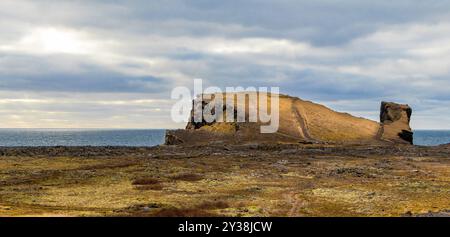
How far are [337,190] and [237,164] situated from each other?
810 inches

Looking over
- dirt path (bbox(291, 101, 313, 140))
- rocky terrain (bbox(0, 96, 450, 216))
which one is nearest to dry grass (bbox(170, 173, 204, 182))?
rocky terrain (bbox(0, 96, 450, 216))

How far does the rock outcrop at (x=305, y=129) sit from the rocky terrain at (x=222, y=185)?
19349 mm

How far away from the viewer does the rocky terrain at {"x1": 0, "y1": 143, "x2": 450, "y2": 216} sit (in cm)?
2773

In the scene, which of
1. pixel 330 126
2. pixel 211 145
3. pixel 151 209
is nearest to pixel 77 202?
pixel 151 209

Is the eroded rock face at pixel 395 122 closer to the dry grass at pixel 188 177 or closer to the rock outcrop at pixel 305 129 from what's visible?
the rock outcrop at pixel 305 129

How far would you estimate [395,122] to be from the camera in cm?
10462

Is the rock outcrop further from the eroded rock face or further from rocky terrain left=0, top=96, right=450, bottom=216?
rocky terrain left=0, top=96, right=450, bottom=216

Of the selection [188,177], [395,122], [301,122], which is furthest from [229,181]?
[395,122]

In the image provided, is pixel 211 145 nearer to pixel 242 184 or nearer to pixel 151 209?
pixel 242 184

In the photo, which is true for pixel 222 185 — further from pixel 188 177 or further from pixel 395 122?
pixel 395 122

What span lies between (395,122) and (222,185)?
7622 cm

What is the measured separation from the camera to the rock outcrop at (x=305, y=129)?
86.3 metres

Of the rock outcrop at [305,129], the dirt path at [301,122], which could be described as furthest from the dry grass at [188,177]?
the dirt path at [301,122]
